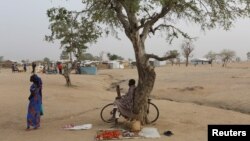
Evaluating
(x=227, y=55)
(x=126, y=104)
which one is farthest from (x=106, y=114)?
(x=227, y=55)

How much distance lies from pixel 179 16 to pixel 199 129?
3828mm

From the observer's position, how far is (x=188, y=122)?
14594 mm

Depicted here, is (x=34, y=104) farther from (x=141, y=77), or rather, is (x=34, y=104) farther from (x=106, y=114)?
(x=141, y=77)

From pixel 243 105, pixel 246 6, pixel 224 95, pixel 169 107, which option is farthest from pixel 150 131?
pixel 224 95

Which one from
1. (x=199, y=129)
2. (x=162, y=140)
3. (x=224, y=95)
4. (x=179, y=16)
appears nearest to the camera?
(x=162, y=140)

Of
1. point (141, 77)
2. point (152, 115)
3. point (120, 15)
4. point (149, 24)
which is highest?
point (120, 15)

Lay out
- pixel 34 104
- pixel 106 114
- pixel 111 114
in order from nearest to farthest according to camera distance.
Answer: pixel 34 104, pixel 111 114, pixel 106 114

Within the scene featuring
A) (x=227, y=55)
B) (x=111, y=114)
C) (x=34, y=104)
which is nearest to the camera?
(x=34, y=104)

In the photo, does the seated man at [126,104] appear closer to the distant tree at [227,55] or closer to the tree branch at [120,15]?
the tree branch at [120,15]

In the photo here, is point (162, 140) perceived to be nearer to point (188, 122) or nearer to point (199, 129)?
point (199, 129)

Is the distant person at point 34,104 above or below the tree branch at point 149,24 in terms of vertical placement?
below

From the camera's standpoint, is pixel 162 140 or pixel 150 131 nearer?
pixel 162 140

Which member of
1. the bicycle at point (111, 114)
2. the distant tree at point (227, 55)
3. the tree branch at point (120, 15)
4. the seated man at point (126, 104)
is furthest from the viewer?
the distant tree at point (227, 55)

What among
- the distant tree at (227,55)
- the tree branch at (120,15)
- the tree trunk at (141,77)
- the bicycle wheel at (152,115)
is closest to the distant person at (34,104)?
the tree trunk at (141,77)
